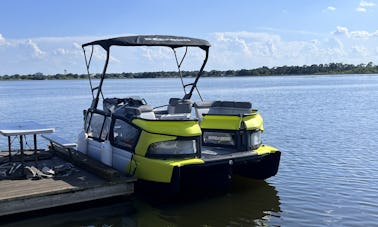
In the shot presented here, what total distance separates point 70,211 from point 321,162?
283 inches

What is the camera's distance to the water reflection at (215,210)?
8.00 meters

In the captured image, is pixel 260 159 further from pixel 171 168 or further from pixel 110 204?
pixel 110 204

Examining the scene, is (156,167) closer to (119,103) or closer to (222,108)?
(119,103)

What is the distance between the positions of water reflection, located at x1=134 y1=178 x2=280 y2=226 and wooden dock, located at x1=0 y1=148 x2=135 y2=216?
0.62 meters

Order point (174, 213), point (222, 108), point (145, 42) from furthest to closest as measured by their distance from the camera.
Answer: point (222, 108) < point (145, 42) < point (174, 213)

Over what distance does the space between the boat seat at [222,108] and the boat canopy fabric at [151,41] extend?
1402mm

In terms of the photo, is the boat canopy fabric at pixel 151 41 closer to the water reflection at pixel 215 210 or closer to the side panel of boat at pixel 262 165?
the side panel of boat at pixel 262 165

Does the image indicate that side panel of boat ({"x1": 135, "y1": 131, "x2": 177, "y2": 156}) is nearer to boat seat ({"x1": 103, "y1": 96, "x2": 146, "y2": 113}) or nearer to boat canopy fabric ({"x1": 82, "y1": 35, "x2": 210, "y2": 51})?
boat seat ({"x1": 103, "y1": 96, "x2": 146, "y2": 113})

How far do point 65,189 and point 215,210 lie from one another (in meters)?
2.77

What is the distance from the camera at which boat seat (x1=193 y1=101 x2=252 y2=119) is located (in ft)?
34.0

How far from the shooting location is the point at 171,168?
26.1ft

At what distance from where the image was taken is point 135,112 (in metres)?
8.99

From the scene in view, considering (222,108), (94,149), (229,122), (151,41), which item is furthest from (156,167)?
(222,108)

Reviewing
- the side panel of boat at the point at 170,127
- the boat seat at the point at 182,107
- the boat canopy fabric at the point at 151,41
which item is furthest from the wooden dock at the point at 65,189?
the boat canopy fabric at the point at 151,41
